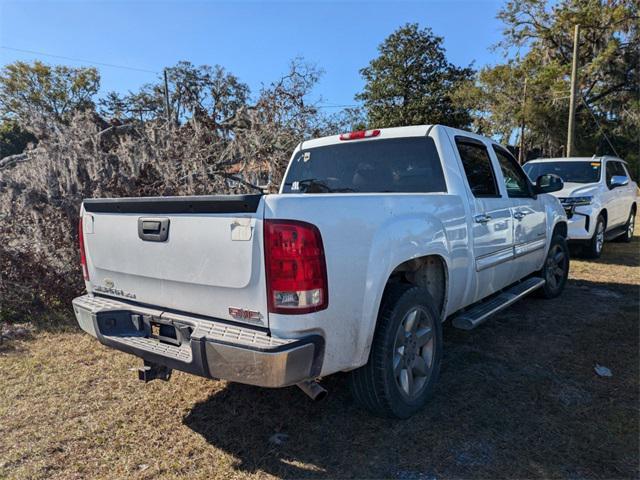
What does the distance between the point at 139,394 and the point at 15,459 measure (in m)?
0.90

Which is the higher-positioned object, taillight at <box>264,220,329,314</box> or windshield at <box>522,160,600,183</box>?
windshield at <box>522,160,600,183</box>

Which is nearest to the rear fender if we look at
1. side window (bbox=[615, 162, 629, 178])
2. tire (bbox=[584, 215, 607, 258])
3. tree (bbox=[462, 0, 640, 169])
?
tire (bbox=[584, 215, 607, 258])

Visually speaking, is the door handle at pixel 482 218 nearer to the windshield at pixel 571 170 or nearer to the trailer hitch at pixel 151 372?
the trailer hitch at pixel 151 372

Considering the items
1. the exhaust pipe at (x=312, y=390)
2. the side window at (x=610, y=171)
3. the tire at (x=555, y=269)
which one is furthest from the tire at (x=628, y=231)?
the exhaust pipe at (x=312, y=390)

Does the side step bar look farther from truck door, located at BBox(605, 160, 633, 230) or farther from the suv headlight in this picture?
truck door, located at BBox(605, 160, 633, 230)

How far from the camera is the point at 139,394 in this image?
3463 millimetres

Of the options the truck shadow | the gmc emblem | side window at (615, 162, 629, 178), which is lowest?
the truck shadow

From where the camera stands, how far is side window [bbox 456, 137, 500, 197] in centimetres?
389

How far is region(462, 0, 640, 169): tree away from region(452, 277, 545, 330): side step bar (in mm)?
22652

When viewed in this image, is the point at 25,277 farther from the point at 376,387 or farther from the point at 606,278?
the point at 606,278

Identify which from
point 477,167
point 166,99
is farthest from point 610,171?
point 166,99

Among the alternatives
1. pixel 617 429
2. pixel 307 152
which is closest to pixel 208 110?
pixel 307 152

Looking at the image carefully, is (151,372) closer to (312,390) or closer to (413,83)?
(312,390)

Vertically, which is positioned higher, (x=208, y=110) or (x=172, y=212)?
(x=208, y=110)
